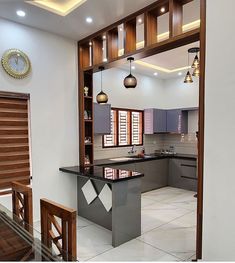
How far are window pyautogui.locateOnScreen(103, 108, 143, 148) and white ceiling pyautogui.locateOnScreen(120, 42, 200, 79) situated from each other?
45.4 inches

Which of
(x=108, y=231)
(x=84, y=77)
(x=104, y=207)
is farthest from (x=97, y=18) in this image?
(x=108, y=231)

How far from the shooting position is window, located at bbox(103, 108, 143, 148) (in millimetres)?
5551

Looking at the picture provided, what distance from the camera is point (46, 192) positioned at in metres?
3.76

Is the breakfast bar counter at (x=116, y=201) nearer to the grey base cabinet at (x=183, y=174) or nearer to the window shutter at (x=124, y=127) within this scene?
the window shutter at (x=124, y=127)

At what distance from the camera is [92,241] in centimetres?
309

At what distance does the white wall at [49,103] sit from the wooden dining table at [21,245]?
1.75 m

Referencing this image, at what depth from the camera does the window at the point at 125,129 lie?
5.55m

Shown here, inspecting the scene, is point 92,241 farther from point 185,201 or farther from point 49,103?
point 185,201

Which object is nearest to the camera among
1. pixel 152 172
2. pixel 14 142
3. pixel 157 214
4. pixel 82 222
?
pixel 14 142

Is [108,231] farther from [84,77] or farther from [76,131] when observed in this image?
[84,77]

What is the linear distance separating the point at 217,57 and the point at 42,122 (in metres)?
2.81

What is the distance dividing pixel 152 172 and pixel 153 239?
261 centimetres

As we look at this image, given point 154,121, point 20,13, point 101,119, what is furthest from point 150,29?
point 154,121

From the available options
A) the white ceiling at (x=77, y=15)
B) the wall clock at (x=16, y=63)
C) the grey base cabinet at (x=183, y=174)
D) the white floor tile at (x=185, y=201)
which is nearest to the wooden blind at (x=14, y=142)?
the wall clock at (x=16, y=63)
